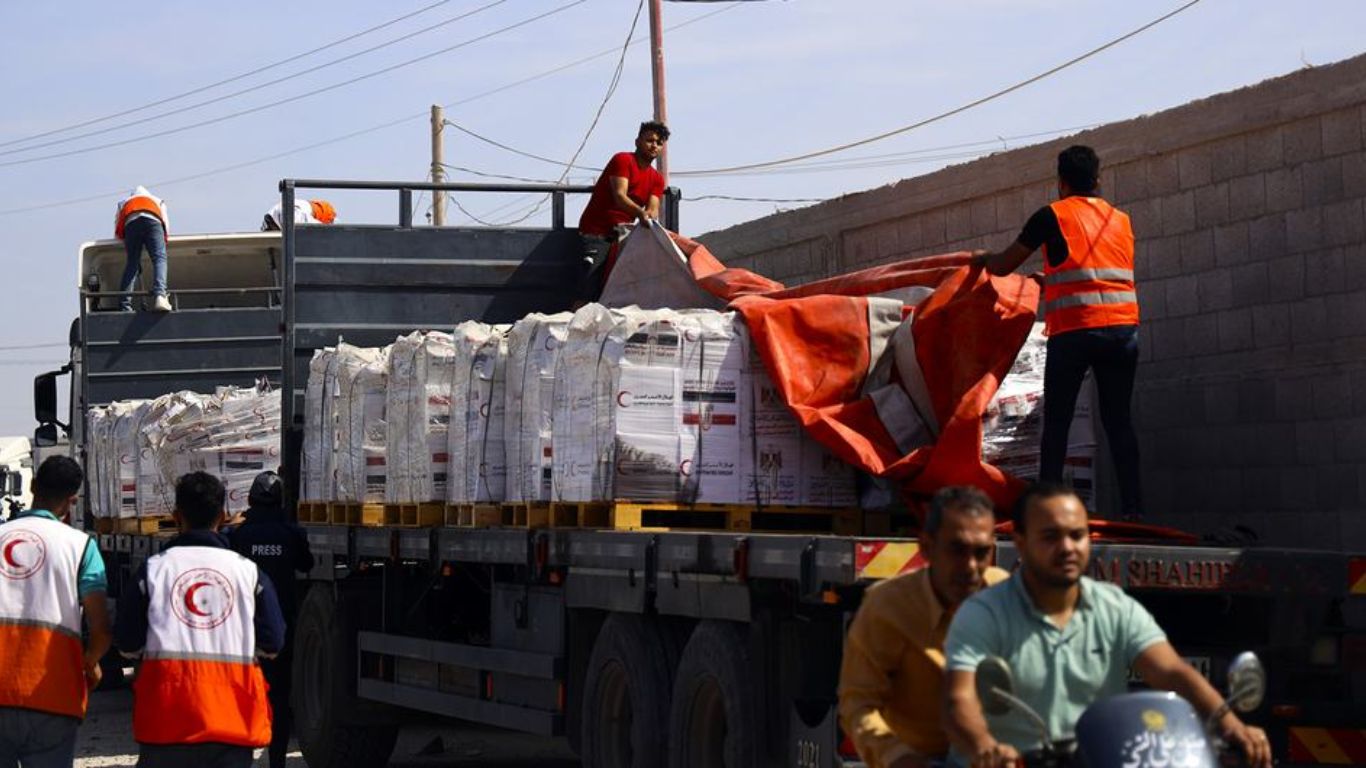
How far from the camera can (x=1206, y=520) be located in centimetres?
1140

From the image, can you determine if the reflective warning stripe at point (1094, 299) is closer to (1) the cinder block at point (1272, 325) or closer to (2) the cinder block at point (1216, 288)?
(1) the cinder block at point (1272, 325)

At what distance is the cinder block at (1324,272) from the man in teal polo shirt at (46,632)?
5752 mm

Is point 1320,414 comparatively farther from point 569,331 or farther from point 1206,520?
point 569,331

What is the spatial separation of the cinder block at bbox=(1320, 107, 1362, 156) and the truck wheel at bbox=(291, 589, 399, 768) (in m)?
6.59

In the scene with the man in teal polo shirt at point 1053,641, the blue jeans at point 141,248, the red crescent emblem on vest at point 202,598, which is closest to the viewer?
the man in teal polo shirt at point 1053,641

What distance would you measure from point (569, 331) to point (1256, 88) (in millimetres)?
3579

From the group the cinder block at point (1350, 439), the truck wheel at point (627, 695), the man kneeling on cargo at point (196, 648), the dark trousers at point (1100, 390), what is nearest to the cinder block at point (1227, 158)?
the cinder block at point (1350, 439)

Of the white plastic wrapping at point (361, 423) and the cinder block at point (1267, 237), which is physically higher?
the cinder block at point (1267, 237)

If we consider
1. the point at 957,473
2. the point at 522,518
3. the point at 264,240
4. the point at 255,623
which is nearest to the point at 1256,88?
the point at 957,473

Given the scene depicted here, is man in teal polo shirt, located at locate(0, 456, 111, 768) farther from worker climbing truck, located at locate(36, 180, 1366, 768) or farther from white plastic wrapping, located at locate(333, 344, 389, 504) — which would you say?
white plastic wrapping, located at locate(333, 344, 389, 504)

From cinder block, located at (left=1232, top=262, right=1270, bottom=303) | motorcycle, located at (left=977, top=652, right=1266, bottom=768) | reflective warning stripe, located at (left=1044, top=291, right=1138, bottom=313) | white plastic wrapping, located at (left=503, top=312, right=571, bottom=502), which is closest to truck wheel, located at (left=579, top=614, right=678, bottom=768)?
white plastic wrapping, located at (left=503, top=312, right=571, bottom=502)

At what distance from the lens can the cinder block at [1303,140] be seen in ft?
35.4

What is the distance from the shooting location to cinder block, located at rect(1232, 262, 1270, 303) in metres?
11.2

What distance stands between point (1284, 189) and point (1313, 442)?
1.24 meters
